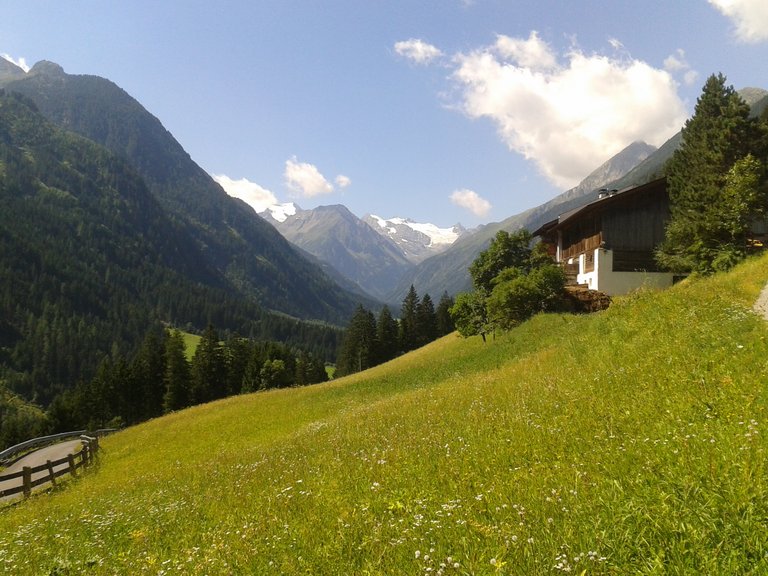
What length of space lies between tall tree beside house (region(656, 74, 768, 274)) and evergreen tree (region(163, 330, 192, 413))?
76390mm

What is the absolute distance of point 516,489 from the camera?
5738 millimetres

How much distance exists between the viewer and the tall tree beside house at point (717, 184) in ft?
85.2

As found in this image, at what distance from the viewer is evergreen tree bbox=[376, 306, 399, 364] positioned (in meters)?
109

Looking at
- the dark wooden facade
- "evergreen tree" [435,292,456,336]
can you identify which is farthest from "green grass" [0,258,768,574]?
"evergreen tree" [435,292,456,336]

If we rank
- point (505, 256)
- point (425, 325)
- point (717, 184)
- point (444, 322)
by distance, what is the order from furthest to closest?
point (444, 322)
point (425, 325)
point (505, 256)
point (717, 184)

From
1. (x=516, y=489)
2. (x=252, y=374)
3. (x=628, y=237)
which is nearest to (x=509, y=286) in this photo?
(x=628, y=237)

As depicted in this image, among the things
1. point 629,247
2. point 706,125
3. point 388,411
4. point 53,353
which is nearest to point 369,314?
point 629,247

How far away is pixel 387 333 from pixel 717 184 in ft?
282

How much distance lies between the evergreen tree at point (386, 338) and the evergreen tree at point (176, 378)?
44.5m

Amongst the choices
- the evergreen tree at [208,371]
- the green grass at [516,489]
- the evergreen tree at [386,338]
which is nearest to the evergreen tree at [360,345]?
the evergreen tree at [386,338]

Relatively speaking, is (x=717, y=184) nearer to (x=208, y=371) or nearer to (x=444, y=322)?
(x=208, y=371)

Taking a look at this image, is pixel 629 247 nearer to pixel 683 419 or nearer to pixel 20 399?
pixel 683 419

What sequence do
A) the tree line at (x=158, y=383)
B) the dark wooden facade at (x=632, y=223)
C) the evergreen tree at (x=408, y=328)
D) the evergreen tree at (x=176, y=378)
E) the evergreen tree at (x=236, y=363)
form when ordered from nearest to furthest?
1. the dark wooden facade at (x=632, y=223)
2. the evergreen tree at (x=176, y=378)
3. the tree line at (x=158, y=383)
4. the evergreen tree at (x=236, y=363)
5. the evergreen tree at (x=408, y=328)

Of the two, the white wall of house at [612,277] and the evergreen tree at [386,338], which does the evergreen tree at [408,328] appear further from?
the white wall of house at [612,277]
